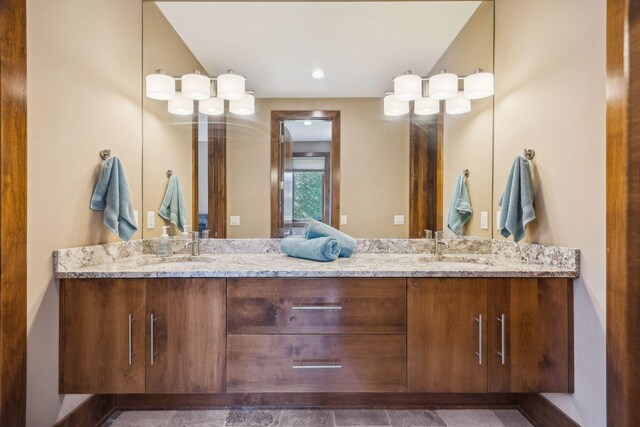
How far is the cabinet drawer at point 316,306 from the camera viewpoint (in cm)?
143

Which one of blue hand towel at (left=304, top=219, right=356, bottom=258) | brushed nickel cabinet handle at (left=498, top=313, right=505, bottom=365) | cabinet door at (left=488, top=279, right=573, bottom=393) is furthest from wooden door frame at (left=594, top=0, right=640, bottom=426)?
blue hand towel at (left=304, top=219, right=356, bottom=258)

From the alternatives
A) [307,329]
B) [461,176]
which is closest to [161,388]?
[307,329]

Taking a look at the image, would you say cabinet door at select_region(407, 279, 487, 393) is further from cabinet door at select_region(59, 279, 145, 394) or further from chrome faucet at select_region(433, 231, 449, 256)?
cabinet door at select_region(59, 279, 145, 394)

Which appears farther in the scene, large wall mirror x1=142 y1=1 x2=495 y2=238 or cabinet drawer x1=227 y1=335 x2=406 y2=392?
large wall mirror x1=142 y1=1 x2=495 y2=238

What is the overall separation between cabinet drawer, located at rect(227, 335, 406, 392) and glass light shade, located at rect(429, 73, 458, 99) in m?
1.52

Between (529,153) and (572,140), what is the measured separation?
0.86ft

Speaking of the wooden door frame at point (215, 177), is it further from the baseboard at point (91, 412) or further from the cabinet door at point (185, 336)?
the baseboard at point (91, 412)

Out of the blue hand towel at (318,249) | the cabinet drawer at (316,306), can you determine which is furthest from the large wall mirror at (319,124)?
the cabinet drawer at (316,306)

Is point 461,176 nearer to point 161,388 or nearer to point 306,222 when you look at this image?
point 306,222

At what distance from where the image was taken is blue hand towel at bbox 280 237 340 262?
1689 mm

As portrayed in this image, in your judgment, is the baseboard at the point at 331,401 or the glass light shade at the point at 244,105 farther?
the glass light shade at the point at 244,105

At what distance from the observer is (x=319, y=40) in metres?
2.02

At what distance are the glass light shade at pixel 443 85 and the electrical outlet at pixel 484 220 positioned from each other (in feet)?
2.66

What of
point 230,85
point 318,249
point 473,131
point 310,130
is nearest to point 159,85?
point 230,85
